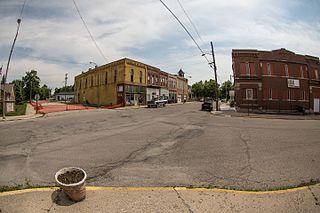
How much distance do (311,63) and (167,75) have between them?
30665 mm

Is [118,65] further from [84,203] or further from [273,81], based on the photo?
[84,203]

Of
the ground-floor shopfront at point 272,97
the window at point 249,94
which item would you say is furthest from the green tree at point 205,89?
the window at point 249,94

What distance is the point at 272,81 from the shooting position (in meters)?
33.1

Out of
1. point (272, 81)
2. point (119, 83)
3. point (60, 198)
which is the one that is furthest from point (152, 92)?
point (60, 198)

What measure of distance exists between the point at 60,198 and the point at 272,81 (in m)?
35.0

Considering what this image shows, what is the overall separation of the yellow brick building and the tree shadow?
114 feet

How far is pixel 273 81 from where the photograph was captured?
33.1m

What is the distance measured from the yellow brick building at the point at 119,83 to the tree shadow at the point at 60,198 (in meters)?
34.8

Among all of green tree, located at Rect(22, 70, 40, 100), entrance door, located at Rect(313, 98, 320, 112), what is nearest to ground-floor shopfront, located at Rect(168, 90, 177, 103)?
entrance door, located at Rect(313, 98, 320, 112)

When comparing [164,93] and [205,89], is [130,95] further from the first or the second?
[205,89]

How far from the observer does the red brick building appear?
3231 centimetres

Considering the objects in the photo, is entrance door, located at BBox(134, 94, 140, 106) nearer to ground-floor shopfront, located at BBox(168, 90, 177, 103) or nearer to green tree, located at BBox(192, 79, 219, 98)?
ground-floor shopfront, located at BBox(168, 90, 177, 103)

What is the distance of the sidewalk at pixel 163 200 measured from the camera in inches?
156

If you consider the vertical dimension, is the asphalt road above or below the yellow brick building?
below
